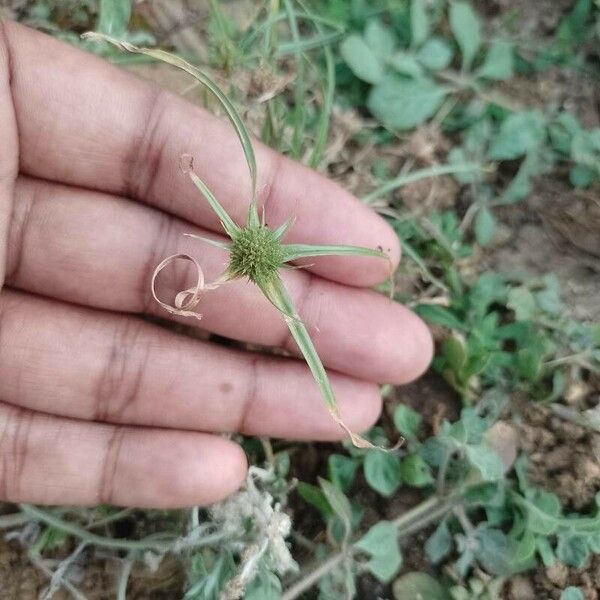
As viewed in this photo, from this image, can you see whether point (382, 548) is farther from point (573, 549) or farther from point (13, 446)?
point (13, 446)

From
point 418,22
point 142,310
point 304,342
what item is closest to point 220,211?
point 304,342

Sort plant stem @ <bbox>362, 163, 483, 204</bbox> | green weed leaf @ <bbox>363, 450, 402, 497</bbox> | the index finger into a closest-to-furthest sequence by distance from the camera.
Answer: the index finger < green weed leaf @ <bbox>363, 450, 402, 497</bbox> < plant stem @ <bbox>362, 163, 483, 204</bbox>

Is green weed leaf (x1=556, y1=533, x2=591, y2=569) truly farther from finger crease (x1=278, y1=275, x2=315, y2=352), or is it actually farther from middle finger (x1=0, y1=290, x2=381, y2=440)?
finger crease (x1=278, y1=275, x2=315, y2=352)

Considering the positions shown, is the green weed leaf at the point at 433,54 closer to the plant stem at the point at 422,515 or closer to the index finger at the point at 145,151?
the index finger at the point at 145,151

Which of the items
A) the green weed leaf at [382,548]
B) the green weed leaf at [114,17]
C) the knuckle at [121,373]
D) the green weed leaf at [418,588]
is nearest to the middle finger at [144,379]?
the knuckle at [121,373]

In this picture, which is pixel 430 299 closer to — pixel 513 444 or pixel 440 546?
pixel 513 444

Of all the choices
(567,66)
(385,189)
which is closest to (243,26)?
(385,189)

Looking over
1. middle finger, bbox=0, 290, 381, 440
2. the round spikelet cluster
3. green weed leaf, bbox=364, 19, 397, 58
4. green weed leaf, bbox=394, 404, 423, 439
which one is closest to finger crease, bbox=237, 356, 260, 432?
middle finger, bbox=0, 290, 381, 440
